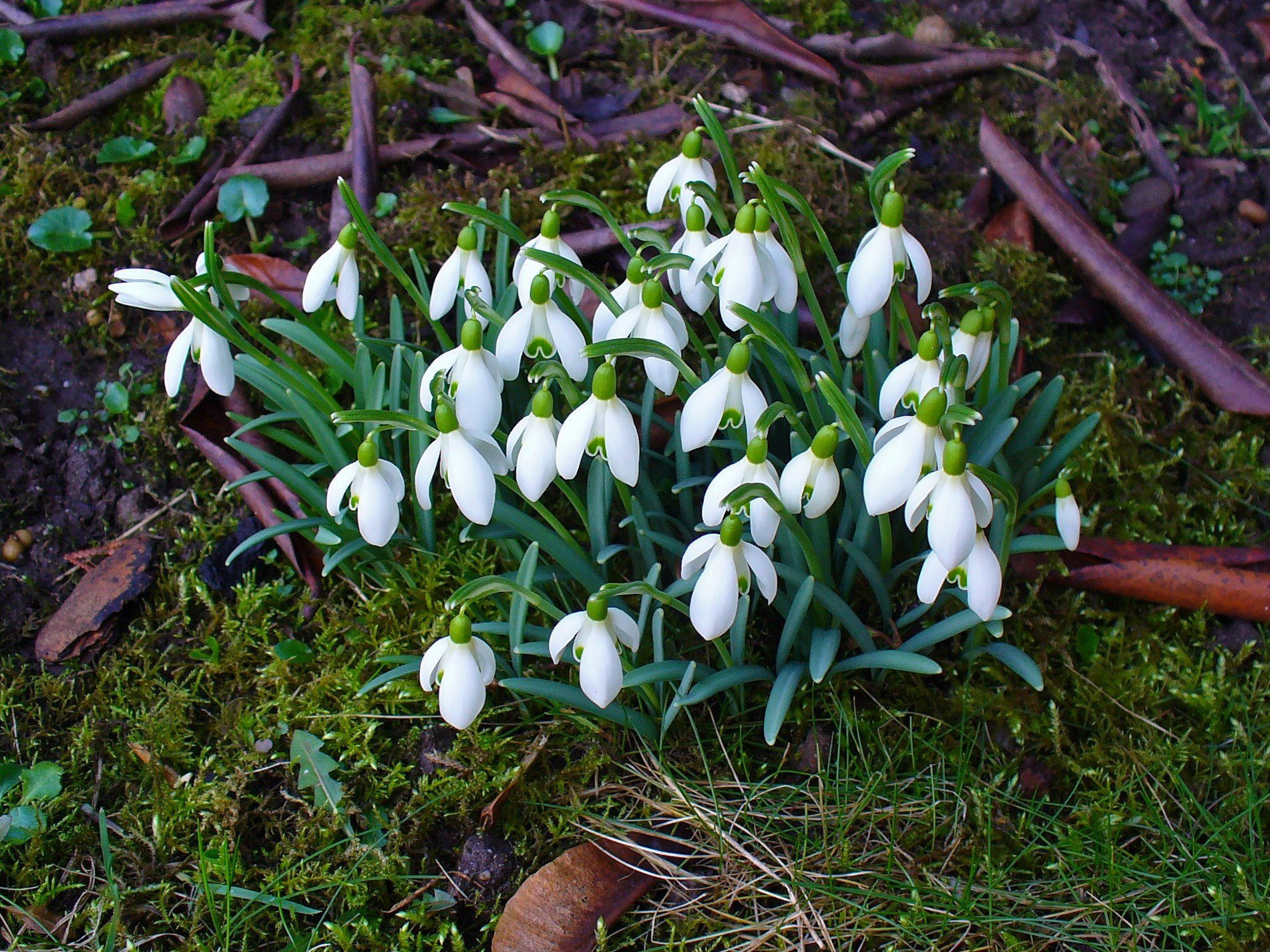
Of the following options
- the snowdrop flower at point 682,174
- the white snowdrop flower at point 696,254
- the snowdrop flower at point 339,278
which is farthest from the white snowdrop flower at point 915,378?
the snowdrop flower at point 339,278

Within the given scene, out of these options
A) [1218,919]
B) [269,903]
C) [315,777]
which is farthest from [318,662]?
[1218,919]

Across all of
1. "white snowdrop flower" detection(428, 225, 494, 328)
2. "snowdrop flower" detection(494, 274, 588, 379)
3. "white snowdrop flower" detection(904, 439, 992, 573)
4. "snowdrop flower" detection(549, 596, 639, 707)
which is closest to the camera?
"white snowdrop flower" detection(904, 439, 992, 573)

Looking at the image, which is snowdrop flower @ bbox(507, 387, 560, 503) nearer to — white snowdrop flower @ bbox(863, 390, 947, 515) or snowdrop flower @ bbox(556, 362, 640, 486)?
snowdrop flower @ bbox(556, 362, 640, 486)

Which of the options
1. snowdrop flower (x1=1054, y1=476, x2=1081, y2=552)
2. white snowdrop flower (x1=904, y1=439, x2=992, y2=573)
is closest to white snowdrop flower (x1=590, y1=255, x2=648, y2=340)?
white snowdrop flower (x1=904, y1=439, x2=992, y2=573)

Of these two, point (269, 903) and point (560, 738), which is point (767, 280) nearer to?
point (560, 738)

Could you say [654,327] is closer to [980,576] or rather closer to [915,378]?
[915,378]

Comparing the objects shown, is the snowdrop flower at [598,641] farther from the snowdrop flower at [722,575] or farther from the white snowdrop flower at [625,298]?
the white snowdrop flower at [625,298]

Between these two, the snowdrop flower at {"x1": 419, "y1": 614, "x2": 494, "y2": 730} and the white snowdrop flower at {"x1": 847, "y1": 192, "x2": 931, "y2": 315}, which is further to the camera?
the white snowdrop flower at {"x1": 847, "y1": 192, "x2": 931, "y2": 315}
